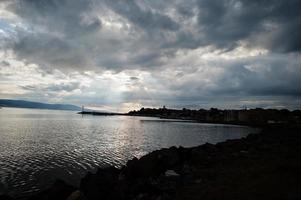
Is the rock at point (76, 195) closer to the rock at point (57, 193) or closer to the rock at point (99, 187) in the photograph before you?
the rock at point (99, 187)

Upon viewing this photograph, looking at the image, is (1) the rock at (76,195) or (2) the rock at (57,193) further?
(2) the rock at (57,193)

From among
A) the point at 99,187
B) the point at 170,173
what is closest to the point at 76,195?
the point at 99,187

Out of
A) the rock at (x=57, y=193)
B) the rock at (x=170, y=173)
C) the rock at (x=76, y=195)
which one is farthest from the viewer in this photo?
the rock at (x=170, y=173)

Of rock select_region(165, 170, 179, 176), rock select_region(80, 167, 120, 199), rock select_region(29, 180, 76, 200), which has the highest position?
rock select_region(80, 167, 120, 199)

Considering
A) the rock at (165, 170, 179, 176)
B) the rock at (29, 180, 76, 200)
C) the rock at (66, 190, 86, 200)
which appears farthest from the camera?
the rock at (165, 170, 179, 176)

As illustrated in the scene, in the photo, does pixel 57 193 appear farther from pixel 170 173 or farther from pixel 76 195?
pixel 170 173

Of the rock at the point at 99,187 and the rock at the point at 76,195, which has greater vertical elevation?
the rock at the point at 99,187

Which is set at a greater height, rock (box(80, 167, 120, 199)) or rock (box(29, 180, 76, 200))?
rock (box(80, 167, 120, 199))

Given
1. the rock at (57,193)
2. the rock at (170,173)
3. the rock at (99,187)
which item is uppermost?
the rock at (99,187)

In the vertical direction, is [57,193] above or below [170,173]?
above

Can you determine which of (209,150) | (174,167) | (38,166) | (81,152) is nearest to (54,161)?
(38,166)

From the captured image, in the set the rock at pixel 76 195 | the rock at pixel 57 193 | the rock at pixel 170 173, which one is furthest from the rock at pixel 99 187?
the rock at pixel 170 173

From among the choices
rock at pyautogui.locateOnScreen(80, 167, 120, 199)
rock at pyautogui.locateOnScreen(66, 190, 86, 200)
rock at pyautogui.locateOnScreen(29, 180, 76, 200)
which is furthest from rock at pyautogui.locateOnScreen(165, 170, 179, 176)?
rock at pyautogui.locateOnScreen(66, 190, 86, 200)

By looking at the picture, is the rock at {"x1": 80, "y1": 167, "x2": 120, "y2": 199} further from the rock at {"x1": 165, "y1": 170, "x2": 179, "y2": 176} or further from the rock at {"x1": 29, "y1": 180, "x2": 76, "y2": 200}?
the rock at {"x1": 165, "y1": 170, "x2": 179, "y2": 176}
